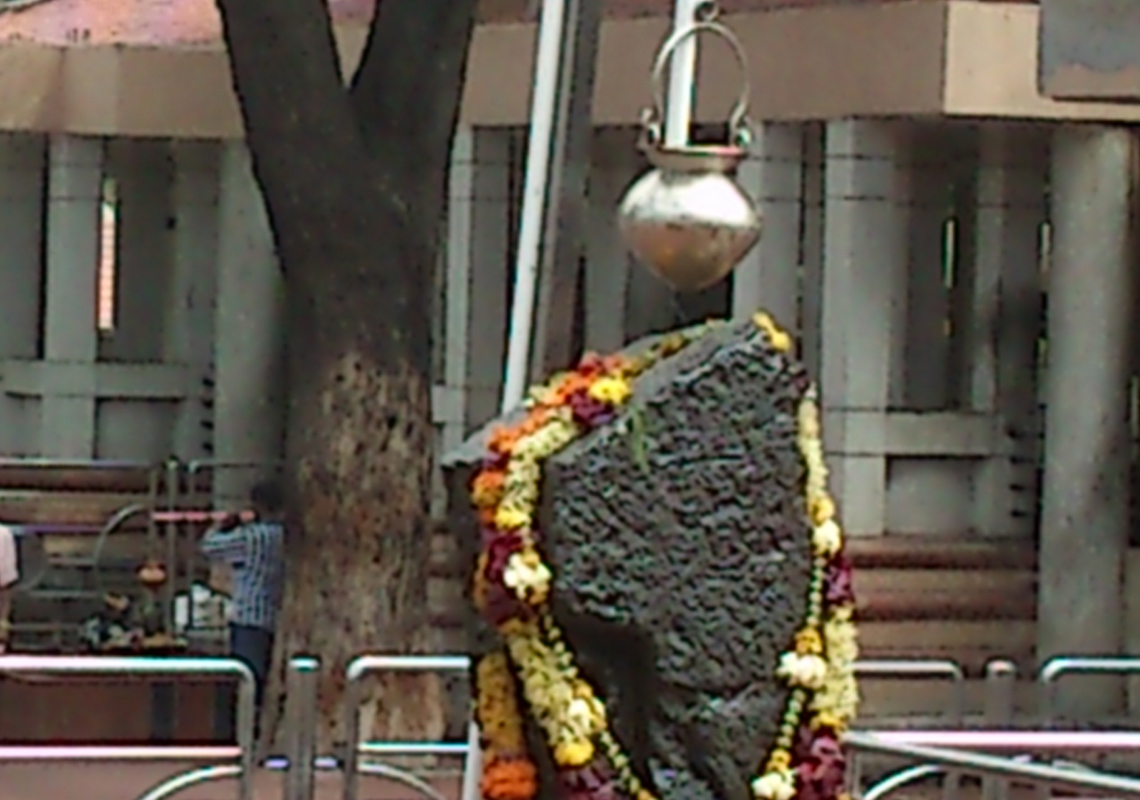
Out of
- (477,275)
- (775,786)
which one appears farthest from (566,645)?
(477,275)

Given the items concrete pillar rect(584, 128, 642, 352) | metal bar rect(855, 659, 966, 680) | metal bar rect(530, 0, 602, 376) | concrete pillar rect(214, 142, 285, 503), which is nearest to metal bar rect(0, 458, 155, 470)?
concrete pillar rect(214, 142, 285, 503)

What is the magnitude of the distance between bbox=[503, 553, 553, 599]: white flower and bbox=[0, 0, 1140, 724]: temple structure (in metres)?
9.33

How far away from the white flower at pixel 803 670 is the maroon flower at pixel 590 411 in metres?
0.60

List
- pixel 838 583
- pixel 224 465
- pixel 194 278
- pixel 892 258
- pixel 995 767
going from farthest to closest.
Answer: pixel 194 278
pixel 224 465
pixel 892 258
pixel 995 767
pixel 838 583

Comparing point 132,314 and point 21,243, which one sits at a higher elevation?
point 21,243

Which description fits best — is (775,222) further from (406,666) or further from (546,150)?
(546,150)

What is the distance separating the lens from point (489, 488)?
633 centimetres

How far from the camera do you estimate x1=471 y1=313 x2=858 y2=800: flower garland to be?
6.31 m

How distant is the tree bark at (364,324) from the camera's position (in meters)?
14.1

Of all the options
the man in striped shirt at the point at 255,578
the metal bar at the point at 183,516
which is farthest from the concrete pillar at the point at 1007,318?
the metal bar at the point at 183,516

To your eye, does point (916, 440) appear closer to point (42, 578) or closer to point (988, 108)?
point (988, 108)

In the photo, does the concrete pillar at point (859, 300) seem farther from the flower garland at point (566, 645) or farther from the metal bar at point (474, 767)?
the flower garland at point (566, 645)

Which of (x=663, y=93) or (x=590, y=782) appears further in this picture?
(x=663, y=93)

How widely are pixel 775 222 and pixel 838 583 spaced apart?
10.6 meters
